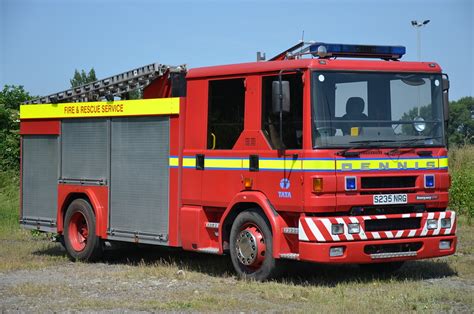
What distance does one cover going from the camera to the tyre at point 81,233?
1369 centimetres

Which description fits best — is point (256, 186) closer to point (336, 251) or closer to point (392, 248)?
point (336, 251)

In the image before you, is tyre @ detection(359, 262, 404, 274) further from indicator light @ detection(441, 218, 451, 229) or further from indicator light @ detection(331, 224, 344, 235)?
indicator light @ detection(331, 224, 344, 235)

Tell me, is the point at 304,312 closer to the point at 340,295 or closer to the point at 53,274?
the point at 340,295

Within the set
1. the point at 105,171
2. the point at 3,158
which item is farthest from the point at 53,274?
the point at 3,158

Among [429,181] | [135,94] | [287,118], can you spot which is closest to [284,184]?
[287,118]

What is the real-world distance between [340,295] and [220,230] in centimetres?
232

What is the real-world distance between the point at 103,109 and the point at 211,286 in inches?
162

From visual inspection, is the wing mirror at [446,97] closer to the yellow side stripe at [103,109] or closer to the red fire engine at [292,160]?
the red fire engine at [292,160]

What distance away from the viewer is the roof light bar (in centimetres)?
1080

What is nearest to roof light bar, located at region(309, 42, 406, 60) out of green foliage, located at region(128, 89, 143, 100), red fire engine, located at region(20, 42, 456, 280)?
red fire engine, located at region(20, 42, 456, 280)

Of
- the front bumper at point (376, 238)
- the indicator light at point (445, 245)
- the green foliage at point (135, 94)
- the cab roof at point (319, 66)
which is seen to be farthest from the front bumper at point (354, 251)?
the green foliage at point (135, 94)

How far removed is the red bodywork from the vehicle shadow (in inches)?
22.1

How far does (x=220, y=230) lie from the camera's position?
37.6 ft

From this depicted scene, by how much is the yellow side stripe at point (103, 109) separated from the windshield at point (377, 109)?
8.49ft
